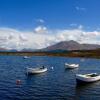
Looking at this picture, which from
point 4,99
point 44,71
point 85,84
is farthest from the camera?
point 44,71

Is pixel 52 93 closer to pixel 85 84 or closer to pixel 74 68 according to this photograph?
pixel 85 84

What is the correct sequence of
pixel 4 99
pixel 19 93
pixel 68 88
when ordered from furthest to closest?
pixel 68 88, pixel 19 93, pixel 4 99

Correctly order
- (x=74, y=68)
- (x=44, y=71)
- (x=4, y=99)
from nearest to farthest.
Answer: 1. (x=4, y=99)
2. (x=44, y=71)
3. (x=74, y=68)

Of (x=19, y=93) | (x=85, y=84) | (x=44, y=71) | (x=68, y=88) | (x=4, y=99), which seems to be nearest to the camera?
(x=4, y=99)

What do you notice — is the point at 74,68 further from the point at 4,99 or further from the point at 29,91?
the point at 4,99

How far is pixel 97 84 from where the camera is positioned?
60.7 meters

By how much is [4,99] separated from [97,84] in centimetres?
2739

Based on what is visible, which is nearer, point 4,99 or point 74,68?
point 4,99

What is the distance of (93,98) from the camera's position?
45250mm

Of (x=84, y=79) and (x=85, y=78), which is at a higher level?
(x=85, y=78)

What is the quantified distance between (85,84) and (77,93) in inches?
406

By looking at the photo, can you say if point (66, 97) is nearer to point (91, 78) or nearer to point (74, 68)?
point (91, 78)

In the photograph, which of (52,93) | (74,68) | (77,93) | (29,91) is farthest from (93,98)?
(74,68)

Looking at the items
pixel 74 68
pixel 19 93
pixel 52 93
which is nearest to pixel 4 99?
pixel 19 93
